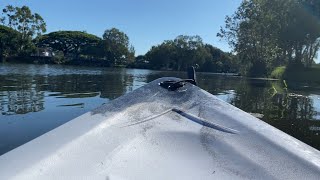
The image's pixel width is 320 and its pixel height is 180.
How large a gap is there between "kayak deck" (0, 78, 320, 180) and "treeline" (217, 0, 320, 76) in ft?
132

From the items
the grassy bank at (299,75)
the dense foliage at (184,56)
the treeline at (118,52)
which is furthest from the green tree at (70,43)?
the grassy bank at (299,75)

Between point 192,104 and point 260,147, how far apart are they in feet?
4.06

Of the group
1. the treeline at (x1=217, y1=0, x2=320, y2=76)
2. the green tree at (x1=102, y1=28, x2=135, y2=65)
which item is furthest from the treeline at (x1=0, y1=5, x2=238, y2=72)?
the treeline at (x1=217, y1=0, x2=320, y2=76)

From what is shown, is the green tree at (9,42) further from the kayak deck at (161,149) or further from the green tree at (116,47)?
the kayak deck at (161,149)

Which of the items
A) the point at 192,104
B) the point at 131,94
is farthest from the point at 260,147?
the point at 131,94

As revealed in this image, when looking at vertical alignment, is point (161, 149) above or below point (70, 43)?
below

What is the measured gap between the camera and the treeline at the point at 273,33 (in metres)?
39.9

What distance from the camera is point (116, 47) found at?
10906cm

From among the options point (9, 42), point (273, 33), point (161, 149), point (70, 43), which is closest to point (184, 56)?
point (70, 43)

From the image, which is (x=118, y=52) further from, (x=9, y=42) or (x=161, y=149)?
(x=161, y=149)

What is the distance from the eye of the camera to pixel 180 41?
106m

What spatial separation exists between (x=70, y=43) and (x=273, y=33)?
83.9 m

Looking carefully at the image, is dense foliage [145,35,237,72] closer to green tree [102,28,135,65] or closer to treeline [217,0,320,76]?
A: green tree [102,28,135,65]

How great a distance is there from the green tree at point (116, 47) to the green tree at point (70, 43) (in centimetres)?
493
